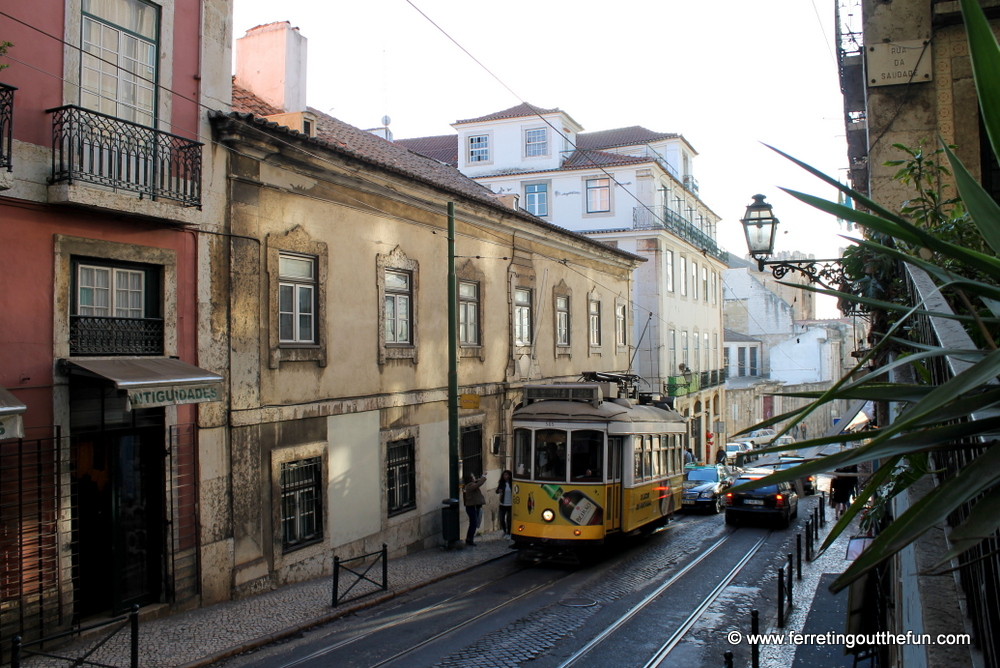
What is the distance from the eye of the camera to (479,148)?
3831 centimetres

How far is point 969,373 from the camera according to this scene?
7.32 ft

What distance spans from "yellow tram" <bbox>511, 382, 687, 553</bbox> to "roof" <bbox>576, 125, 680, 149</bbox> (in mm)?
26369

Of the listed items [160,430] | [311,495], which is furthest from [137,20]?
[311,495]

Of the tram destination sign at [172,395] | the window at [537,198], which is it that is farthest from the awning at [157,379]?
the window at [537,198]

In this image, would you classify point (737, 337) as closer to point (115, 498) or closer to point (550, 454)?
point (550, 454)

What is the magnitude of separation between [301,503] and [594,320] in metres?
15.9

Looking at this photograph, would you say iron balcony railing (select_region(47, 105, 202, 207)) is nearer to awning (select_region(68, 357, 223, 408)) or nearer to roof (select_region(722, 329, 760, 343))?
awning (select_region(68, 357, 223, 408))

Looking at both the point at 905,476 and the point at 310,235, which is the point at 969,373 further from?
the point at 310,235

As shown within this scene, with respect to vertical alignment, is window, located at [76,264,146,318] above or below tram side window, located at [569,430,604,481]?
above

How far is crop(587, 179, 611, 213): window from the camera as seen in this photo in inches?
1416

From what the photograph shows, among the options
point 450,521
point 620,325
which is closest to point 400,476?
point 450,521

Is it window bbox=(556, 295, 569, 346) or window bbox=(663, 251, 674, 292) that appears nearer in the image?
window bbox=(556, 295, 569, 346)

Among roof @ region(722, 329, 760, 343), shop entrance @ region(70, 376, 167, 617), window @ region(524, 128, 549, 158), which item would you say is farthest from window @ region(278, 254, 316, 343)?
roof @ region(722, 329, 760, 343)

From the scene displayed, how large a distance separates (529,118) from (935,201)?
1284 inches
